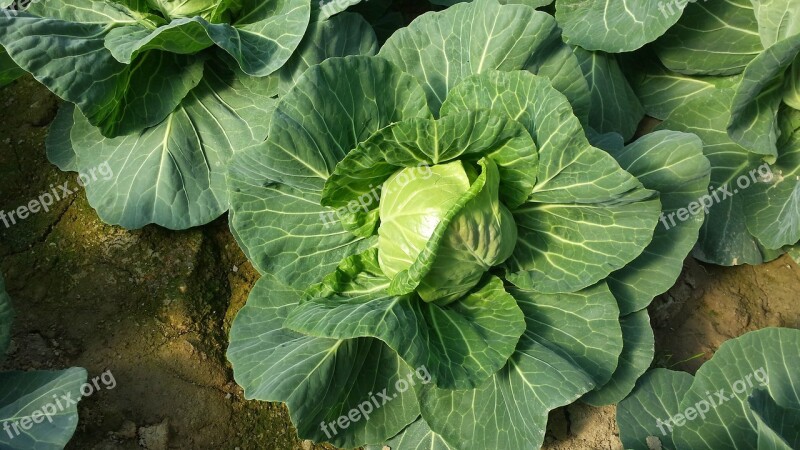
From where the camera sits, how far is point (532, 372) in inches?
116

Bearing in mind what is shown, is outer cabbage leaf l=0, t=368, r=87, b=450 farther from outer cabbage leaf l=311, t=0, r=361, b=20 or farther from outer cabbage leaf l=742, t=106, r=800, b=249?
outer cabbage leaf l=742, t=106, r=800, b=249

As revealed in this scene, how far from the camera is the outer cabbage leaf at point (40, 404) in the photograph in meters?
2.71

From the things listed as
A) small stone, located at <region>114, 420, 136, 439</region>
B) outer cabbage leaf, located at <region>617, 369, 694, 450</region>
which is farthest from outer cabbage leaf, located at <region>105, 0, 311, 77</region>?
outer cabbage leaf, located at <region>617, 369, 694, 450</region>

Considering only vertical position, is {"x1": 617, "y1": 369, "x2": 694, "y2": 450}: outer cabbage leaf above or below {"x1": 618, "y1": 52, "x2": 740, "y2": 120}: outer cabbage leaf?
below

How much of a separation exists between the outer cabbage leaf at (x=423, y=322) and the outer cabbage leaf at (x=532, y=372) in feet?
0.53

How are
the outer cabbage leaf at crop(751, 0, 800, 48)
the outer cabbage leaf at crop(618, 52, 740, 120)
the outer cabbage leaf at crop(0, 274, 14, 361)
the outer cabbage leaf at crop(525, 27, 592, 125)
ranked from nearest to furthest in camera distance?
1. the outer cabbage leaf at crop(0, 274, 14, 361)
2. the outer cabbage leaf at crop(525, 27, 592, 125)
3. the outer cabbage leaf at crop(751, 0, 800, 48)
4. the outer cabbage leaf at crop(618, 52, 740, 120)

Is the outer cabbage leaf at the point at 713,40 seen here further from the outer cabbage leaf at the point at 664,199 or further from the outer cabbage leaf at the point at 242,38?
the outer cabbage leaf at the point at 242,38

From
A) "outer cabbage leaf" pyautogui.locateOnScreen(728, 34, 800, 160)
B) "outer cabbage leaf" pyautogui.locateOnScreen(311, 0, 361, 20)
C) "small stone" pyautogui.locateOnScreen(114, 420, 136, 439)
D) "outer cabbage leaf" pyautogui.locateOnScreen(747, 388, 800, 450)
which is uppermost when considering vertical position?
"outer cabbage leaf" pyautogui.locateOnScreen(311, 0, 361, 20)

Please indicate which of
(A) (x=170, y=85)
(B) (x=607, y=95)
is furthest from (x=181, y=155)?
(B) (x=607, y=95)

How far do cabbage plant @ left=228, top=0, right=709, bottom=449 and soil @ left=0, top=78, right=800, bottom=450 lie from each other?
42cm

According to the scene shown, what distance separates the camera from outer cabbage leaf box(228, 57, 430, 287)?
297 cm

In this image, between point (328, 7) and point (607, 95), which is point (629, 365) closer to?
point (607, 95)

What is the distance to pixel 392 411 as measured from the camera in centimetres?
326

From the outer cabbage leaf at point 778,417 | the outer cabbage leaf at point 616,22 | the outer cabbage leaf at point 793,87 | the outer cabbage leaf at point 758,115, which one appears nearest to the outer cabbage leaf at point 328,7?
the outer cabbage leaf at point 616,22
